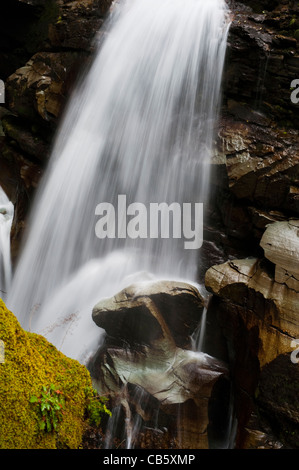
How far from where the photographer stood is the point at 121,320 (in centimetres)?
535

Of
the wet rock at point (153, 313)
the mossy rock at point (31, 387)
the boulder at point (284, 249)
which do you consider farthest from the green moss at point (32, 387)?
the boulder at point (284, 249)

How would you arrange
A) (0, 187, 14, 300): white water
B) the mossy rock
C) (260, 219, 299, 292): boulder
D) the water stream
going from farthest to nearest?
1. (0, 187, 14, 300): white water
2. the water stream
3. (260, 219, 299, 292): boulder
4. the mossy rock

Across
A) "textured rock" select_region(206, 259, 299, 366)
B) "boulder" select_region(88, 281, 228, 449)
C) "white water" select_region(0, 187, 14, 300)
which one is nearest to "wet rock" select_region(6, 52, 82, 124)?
"white water" select_region(0, 187, 14, 300)

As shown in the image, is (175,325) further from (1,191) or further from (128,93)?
(1,191)

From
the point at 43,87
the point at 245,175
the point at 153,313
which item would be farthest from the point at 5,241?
the point at 245,175

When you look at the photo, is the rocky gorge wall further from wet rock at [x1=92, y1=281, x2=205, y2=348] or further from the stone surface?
wet rock at [x1=92, y1=281, x2=205, y2=348]

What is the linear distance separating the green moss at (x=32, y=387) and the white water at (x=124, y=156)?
2809mm

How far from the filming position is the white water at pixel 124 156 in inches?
263

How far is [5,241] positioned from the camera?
9.11 metres

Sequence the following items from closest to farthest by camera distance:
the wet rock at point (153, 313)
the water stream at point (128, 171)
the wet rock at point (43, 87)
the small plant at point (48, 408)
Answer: the small plant at point (48, 408) → the wet rock at point (153, 313) → the water stream at point (128, 171) → the wet rock at point (43, 87)

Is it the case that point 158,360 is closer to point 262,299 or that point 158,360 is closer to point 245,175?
point 262,299

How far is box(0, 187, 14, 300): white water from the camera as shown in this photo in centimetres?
830

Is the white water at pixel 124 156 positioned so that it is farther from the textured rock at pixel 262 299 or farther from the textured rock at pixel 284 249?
the textured rock at pixel 284 249

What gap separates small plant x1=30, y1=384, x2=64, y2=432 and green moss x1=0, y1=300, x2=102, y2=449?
36 mm
